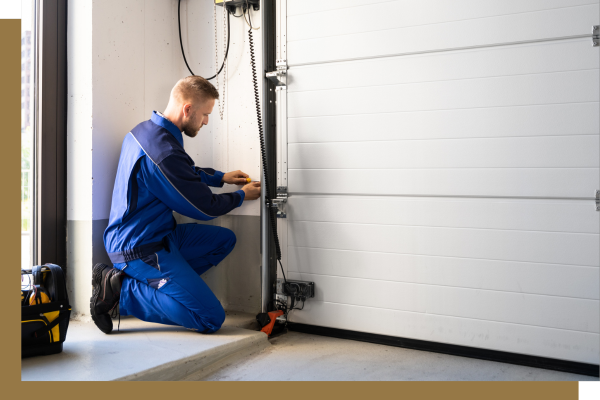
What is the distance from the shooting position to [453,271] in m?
3.04

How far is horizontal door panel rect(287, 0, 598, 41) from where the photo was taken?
2834 millimetres

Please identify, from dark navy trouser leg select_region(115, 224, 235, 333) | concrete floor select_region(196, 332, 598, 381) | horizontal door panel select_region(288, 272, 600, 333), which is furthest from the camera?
dark navy trouser leg select_region(115, 224, 235, 333)

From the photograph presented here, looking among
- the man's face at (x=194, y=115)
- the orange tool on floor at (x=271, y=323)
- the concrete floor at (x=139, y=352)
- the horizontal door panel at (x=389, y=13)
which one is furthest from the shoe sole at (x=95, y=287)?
the horizontal door panel at (x=389, y=13)

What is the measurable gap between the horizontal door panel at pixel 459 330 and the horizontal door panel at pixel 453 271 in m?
0.23

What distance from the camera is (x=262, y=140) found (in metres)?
3.41

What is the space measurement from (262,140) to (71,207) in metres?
1.47

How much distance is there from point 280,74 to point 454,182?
4.86ft

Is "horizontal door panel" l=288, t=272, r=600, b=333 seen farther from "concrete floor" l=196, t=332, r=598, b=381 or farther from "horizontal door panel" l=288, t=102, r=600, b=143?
"horizontal door panel" l=288, t=102, r=600, b=143

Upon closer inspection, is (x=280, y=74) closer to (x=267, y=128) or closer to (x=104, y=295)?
(x=267, y=128)

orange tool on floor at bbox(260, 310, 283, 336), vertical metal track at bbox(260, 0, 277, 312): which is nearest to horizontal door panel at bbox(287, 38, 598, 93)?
vertical metal track at bbox(260, 0, 277, 312)

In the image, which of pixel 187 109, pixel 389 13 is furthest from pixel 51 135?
pixel 389 13

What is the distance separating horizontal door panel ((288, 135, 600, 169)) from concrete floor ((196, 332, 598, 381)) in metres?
1.23

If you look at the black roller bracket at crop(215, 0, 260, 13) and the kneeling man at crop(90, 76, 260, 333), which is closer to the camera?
the kneeling man at crop(90, 76, 260, 333)

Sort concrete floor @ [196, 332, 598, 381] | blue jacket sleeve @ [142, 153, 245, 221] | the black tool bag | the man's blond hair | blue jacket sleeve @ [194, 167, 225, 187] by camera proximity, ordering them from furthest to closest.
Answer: blue jacket sleeve @ [194, 167, 225, 187], the man's blond hair, blue jacket sleeve @ [142, 153, 245, 221], concrete floor @ [196, 332, 598, 381], the black tool bag
